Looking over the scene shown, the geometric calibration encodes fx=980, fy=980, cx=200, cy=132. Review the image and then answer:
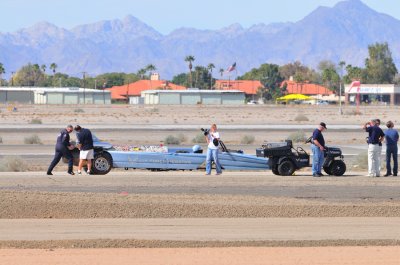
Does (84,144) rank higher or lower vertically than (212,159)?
higher

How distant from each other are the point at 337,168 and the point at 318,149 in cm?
131

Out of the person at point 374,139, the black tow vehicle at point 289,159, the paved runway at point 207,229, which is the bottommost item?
the paved runway at point 207,229

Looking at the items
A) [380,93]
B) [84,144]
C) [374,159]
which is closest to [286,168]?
[374,159]

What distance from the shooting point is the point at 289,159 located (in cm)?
2898

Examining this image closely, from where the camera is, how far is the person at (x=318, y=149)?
28.1m

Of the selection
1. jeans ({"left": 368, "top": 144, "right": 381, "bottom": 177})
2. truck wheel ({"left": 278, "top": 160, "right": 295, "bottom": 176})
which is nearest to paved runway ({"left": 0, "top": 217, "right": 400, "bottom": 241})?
jeans ({"left": 368, "top": 144, "right": 381, "bottom": 177})

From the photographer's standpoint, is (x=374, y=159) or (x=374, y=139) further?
(x=374, y=159)

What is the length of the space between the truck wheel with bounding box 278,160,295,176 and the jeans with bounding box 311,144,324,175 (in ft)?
2.24

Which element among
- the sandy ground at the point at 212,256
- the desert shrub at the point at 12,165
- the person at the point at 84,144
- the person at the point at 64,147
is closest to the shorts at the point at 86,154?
the person at the point at 84,144

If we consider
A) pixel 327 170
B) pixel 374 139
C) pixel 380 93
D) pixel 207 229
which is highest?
pixel 380 93

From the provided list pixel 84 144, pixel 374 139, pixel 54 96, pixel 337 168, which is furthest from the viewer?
pixel 54 96

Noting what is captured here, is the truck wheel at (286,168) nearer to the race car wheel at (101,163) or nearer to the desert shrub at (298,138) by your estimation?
the race car wheel at (101,163)

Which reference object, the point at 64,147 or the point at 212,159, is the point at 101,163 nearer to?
the point at 64,147

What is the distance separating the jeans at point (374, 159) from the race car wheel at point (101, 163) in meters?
7.59
